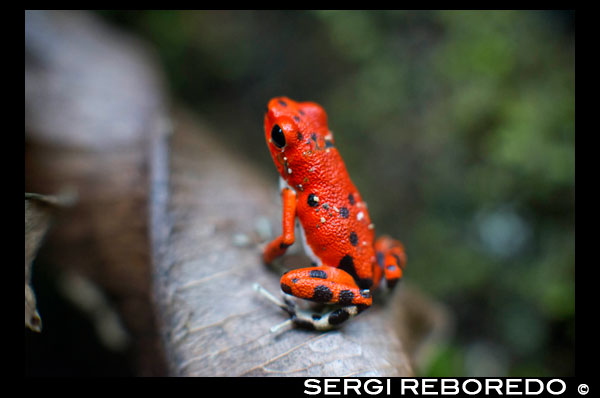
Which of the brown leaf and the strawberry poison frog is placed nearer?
the brown leaf

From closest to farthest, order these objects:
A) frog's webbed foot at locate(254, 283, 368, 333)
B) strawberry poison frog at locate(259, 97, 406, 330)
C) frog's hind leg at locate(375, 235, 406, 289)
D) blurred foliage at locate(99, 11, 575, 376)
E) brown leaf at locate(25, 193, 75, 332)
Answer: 1. brown leaf at locate(25, 193, 75, 332)
2. frog's webbed foot at locate(254, 283, 368, 333)
3. strawberry poison frog at locate(259, 97, 406, 330)
4. frog's hind leg at locate(375, 235, 406, 289)
5. blurred foliage at locate(99, 11, 575, 376)

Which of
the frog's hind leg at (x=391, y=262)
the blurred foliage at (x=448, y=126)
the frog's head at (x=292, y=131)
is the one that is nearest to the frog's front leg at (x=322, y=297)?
the frog's hind leg at (x=391, y=262)

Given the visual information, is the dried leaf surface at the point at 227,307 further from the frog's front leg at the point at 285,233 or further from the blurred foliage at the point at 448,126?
the blurred foliage at the point at 448,126

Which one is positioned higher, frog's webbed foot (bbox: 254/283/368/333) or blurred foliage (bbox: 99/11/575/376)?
blurred foliage (bbox: 99/11/575/376)

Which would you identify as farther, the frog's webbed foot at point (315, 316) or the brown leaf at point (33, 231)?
the frog's webbed foot at point (315, 316)

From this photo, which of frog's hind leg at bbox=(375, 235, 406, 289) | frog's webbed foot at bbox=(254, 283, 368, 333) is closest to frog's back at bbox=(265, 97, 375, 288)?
frog's hind leg at bbox=(375, 235, 406, 289)

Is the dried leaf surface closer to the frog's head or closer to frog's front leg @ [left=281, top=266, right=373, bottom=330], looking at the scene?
frog's front leg @ [left=281, top=266, right=373, bottom=330]

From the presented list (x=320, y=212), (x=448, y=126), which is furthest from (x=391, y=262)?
(x=448, y=126)

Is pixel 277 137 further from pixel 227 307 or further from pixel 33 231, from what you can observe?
pixel 33 231
